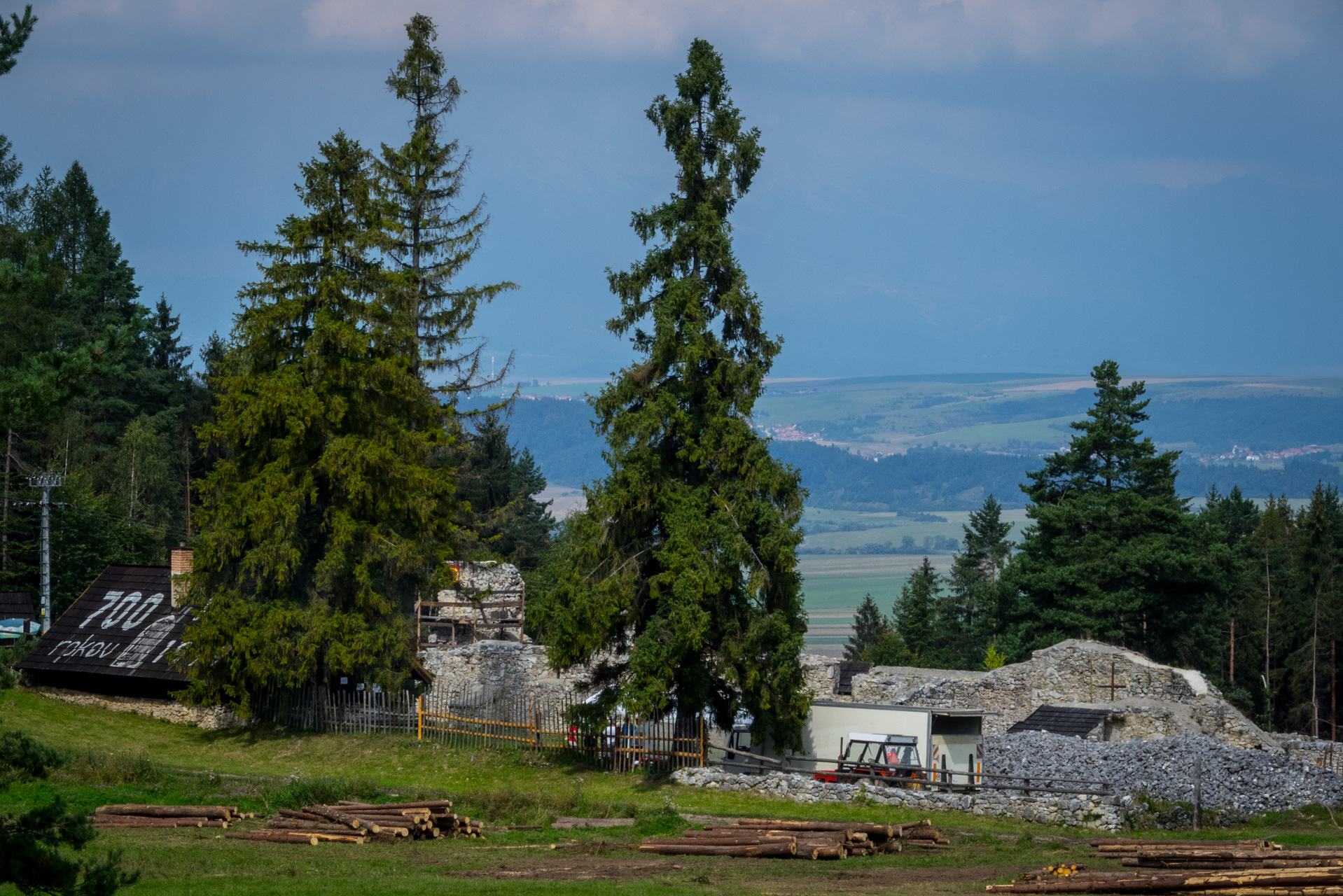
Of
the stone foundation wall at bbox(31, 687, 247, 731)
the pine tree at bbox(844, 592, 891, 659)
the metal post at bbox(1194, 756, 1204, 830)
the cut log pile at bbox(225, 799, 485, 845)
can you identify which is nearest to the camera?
the cut log pile at bbox(225, 799, 485, 845)

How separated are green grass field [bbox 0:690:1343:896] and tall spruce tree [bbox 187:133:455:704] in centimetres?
243

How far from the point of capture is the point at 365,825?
63.9ft

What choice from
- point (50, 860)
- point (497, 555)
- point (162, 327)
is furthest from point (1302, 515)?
point (50, 860)

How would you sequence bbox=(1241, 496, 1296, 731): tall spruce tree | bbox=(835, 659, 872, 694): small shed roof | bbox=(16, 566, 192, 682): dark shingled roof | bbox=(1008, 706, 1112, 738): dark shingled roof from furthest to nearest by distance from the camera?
bbox=(1241, 496, 1296, 731): tall spruce tree < bbox=(835, 659, 872, 694): small shed roof < bbox=(1008, 706, 1112, 738): dark shingled roof < bbox=(16, 566, 192, 682): dark shingled roof

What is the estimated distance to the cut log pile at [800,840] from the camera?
18688 mm

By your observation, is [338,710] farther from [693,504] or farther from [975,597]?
[975,597]

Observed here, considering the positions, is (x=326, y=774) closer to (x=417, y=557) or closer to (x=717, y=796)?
(x=417, y=557)

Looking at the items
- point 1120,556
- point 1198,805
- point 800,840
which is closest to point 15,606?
point 800,840

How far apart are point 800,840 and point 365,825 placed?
21.9 feet

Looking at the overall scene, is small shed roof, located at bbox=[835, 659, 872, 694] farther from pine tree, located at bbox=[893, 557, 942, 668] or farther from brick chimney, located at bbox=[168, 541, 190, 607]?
pine tree, located at bbox=[893, 557, 942, 668]

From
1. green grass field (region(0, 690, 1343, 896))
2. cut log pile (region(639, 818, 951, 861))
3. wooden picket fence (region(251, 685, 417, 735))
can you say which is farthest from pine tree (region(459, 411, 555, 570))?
cut log pile (region(639, 818, 951, 861))

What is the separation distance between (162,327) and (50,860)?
70.8m

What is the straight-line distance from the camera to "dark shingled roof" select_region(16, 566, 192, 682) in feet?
109

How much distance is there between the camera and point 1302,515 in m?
78.2
